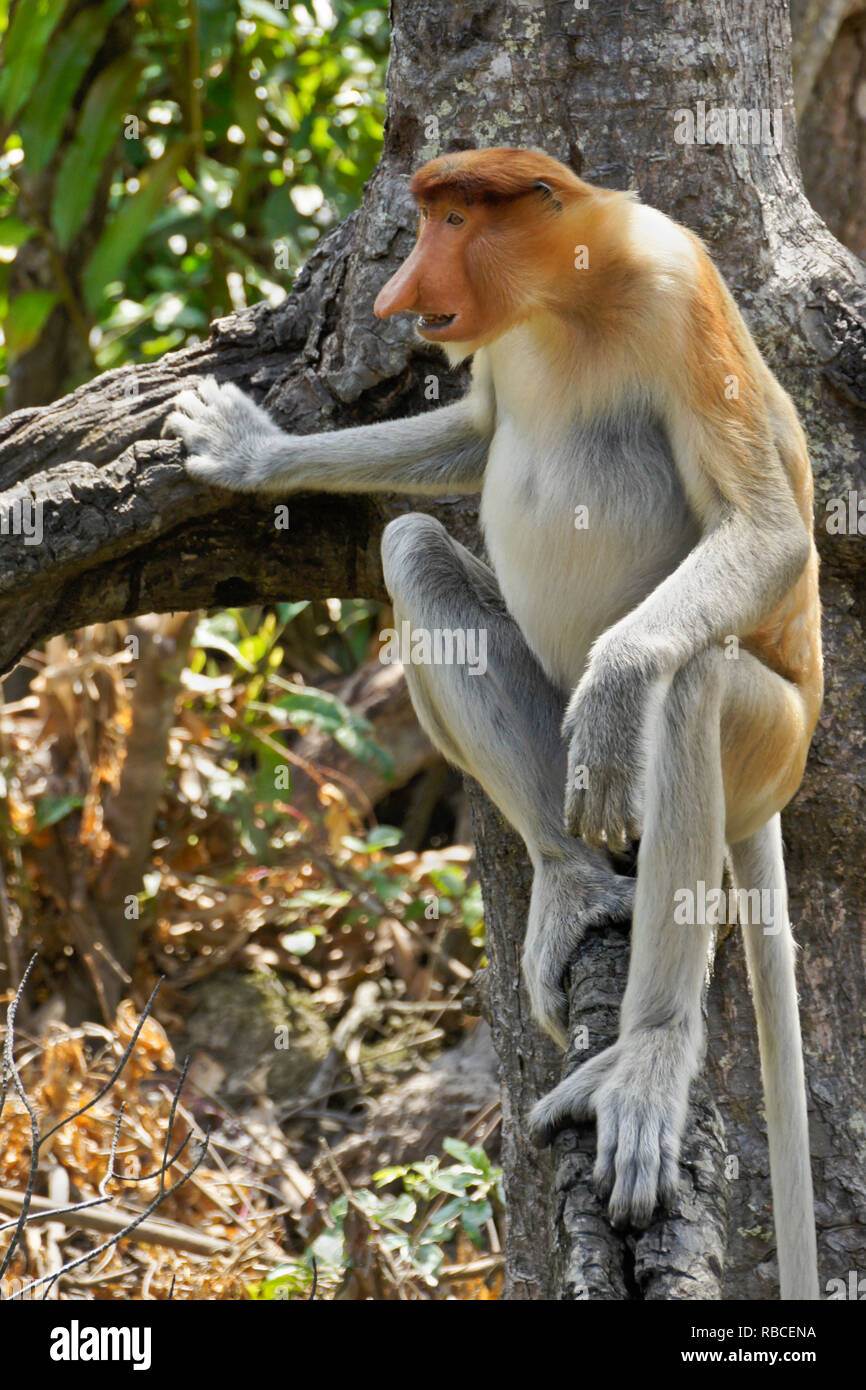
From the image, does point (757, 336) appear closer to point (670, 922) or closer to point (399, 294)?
point (399, 294)

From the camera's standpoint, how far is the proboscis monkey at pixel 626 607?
2.46 meters

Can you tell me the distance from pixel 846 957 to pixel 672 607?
4.24 feet

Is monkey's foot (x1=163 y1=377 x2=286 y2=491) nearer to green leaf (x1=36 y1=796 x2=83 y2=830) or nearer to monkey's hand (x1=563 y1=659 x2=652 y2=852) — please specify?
monkey's hand (x1=563 y1=659 x2=652 y2=852)

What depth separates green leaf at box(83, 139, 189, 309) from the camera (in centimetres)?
575

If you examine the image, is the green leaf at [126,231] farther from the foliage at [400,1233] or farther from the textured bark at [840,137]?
the foliage at [400,1233]

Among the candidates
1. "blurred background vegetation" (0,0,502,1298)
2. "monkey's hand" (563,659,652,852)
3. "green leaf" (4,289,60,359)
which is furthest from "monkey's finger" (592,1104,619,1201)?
"green leaf" (4,289,60,359)

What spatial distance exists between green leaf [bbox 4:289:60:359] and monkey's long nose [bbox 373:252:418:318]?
340cm

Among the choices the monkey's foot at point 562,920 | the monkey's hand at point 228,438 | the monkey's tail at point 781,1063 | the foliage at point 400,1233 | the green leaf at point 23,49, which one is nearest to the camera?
the monkey's tail at point 781,1063

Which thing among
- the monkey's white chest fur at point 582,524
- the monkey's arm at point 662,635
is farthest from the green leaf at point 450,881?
the monkey's arm at point 662,635

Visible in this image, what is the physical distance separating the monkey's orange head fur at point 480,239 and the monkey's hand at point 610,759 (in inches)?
30.6

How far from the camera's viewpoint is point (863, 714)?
3334 millimetres

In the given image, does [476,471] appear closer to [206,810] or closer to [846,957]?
[846,957]

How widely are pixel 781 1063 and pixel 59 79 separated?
16.2 feet

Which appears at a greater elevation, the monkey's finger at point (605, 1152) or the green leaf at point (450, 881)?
the green leaf at point (450, 881)
